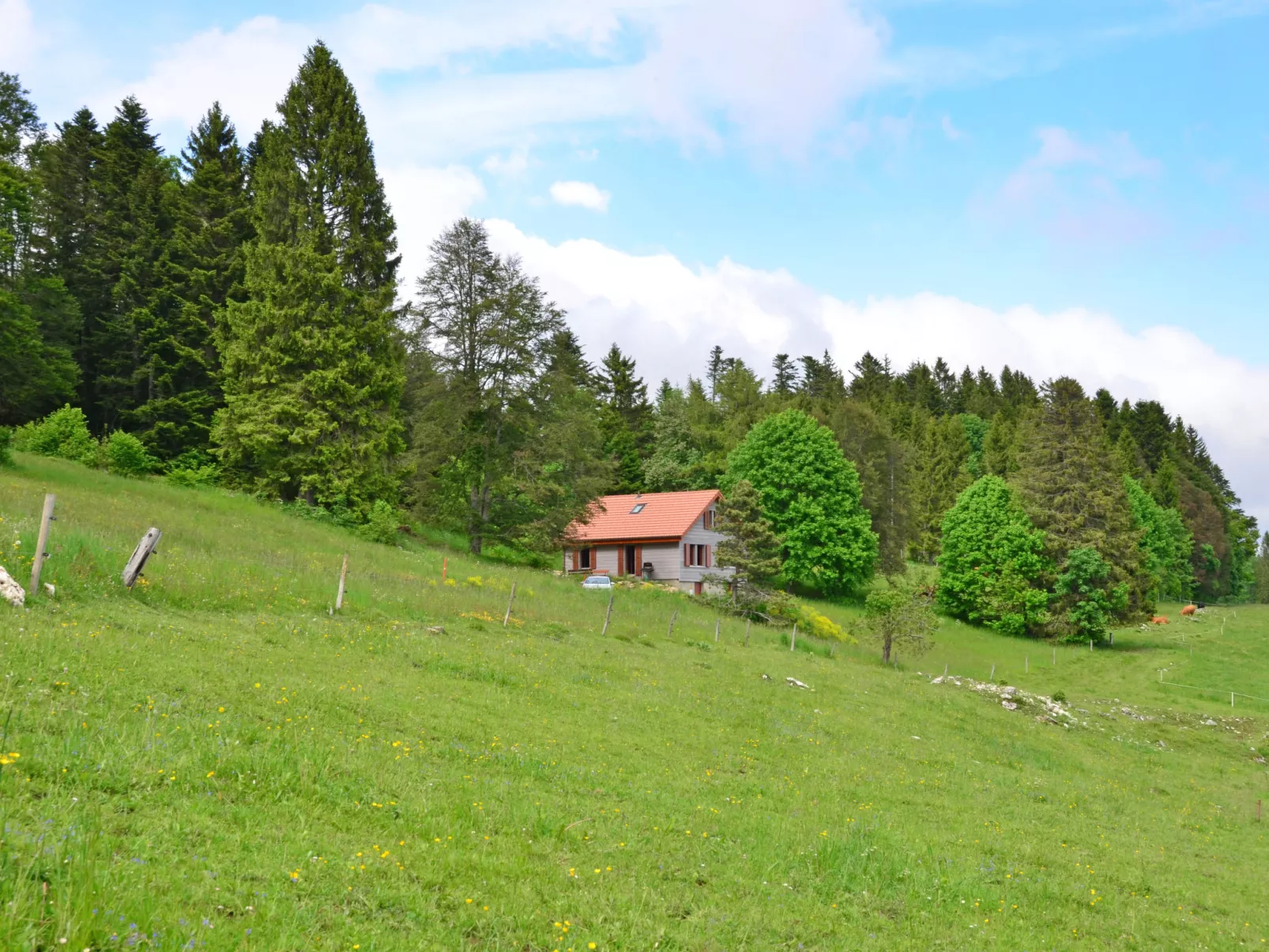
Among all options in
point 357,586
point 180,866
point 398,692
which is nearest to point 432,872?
point 180,866

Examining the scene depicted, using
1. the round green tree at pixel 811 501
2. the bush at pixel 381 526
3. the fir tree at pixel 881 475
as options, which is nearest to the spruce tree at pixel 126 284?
the bush at pixel 381 526

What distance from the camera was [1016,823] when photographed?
1552 cm

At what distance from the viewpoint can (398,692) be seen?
1469cm

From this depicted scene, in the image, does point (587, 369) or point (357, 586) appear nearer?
point (357, 586)

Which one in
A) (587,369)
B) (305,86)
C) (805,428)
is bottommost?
(805,428)

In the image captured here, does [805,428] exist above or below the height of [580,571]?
above

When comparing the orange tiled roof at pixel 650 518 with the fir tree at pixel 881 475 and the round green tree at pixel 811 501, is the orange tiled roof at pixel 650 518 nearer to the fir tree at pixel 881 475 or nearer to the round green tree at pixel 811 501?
the round green tree at pixel 811 501

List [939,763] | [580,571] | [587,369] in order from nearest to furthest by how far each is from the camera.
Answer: [939,763] → [580,571] → [587,369]

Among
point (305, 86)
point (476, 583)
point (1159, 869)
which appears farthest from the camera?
point (305, 86)

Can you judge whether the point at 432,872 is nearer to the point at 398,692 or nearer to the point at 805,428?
the point at 398,692

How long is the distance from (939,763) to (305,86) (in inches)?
1952

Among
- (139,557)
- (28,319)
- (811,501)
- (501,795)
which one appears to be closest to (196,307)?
(28,319)

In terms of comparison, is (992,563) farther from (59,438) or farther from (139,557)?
(59,438)

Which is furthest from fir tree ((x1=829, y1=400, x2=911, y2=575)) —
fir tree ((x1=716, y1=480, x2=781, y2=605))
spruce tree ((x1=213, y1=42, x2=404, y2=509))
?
spruce tree ((x1=213, y1=42, x2=404, y2=509))
